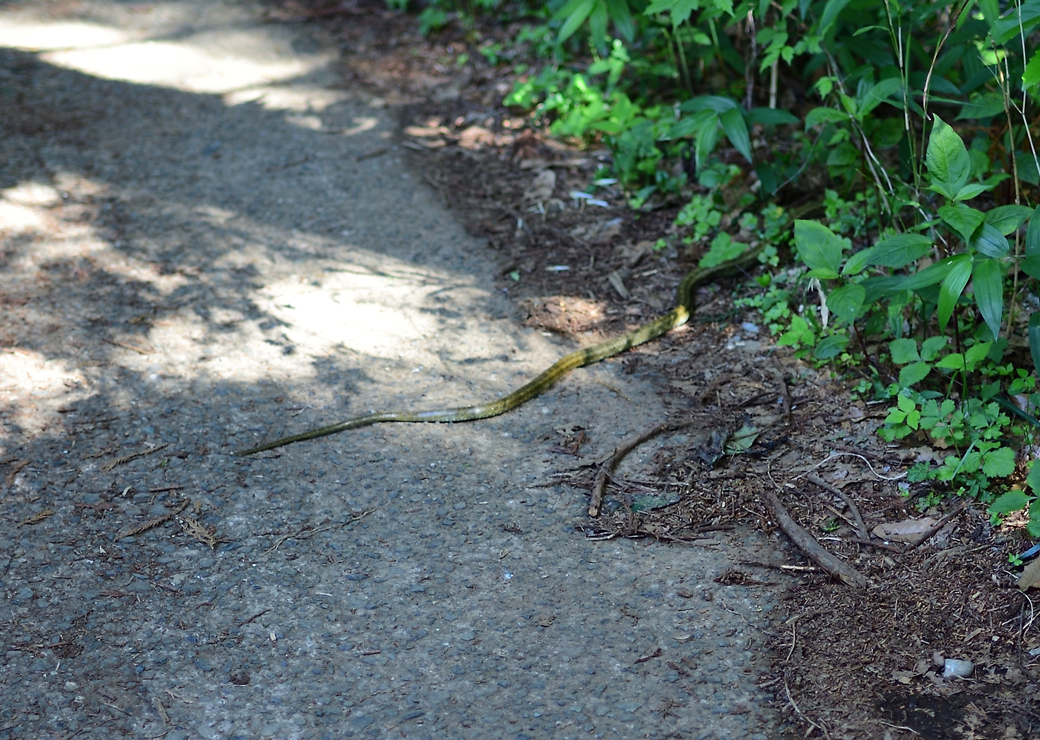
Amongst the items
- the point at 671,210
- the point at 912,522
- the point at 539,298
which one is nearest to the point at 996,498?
the point at 912,522

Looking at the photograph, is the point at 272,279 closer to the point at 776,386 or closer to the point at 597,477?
the point at 597,477

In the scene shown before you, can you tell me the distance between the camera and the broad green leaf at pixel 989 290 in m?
2.81

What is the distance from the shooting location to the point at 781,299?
4.65 meters

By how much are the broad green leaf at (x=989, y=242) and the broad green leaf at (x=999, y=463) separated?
78 centimetres

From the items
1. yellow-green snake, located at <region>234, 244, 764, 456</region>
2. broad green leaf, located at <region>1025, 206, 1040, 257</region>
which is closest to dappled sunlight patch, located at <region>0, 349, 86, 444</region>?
yellow-green snake, located at <region>234, 244, 764, 456</region>

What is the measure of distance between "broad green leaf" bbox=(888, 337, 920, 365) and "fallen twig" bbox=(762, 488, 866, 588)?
80 cm

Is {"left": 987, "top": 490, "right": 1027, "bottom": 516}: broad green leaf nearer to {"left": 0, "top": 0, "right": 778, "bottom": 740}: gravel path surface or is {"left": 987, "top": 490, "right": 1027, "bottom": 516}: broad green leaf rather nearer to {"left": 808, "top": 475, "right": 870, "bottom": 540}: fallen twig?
{"left": 808, "top": 475, "right": 870, "bottom": 540}: fallen twig

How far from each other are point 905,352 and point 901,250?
653 mm

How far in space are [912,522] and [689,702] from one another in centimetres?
124

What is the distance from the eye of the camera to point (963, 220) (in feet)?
9.55

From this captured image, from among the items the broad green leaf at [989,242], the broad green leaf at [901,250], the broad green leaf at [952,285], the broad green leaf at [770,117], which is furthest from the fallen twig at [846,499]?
the broad green leaf at [770,117]

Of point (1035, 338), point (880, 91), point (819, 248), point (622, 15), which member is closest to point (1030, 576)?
point (1035, 338)

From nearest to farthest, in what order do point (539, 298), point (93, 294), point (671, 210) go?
1. point (93, 294)
2. point (539, 298)
3. point (671, 210)

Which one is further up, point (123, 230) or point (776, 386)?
point (123, 230)
